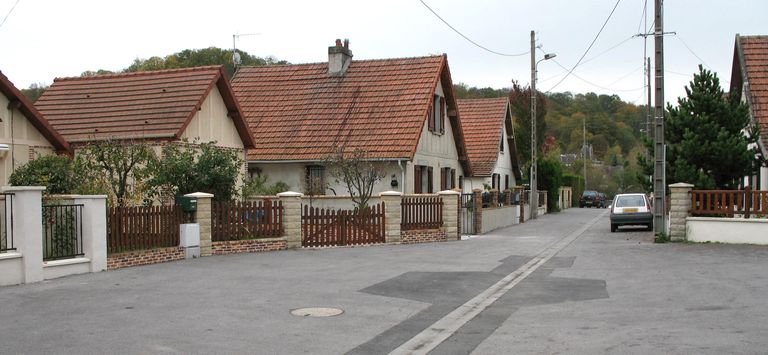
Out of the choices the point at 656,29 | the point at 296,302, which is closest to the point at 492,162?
the point at 656,29

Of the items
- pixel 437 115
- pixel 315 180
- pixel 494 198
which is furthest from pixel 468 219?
pixel 437 115

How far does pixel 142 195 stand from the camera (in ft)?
63.7

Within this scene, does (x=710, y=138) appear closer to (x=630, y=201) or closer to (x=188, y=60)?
(x=630, y=201)

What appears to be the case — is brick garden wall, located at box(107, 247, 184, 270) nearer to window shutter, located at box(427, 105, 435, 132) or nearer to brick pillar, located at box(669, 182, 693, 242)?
brick pillar, located at box(669, 182, 693, 242)

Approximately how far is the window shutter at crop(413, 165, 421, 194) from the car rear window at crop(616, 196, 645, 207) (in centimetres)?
783

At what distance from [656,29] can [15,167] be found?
18.1m

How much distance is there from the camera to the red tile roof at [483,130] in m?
42.3

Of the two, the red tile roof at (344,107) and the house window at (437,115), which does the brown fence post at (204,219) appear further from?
the house window at (437,115)

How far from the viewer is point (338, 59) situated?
33.4 meters

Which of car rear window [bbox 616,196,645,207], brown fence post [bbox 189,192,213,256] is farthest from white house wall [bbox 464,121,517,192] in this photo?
brown fence post [bbox 189,192,213,256]

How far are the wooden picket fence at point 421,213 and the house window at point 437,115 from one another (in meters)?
8.01

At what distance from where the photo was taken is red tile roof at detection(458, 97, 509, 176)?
139ft

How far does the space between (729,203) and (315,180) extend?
13.9 metres

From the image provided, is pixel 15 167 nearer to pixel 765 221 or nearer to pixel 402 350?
pixel 402 350
